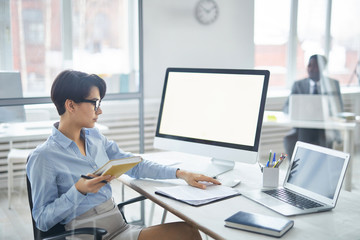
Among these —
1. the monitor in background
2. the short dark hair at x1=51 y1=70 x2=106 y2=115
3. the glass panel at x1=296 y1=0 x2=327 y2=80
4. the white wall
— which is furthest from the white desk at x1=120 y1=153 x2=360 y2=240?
the white wall

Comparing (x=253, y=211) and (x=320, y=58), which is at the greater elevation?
(x=320, y=58)

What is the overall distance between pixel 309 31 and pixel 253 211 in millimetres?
2745

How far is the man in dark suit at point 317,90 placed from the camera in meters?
3.60

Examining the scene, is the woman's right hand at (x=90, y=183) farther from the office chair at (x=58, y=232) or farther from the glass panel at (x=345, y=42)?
the glass panel at (x=345, y=42)

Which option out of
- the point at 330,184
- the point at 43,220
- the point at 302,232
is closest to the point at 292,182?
the point at 330,184

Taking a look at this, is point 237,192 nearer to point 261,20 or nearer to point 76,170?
point 76,170

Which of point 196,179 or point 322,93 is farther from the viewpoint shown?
point 322,93

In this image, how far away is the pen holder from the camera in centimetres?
173

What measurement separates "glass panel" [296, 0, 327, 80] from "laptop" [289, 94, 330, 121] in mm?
441

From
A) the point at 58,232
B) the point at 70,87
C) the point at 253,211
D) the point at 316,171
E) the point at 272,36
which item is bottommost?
the point at 58,232

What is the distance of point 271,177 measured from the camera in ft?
5.70

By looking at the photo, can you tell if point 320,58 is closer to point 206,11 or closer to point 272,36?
point 272,36

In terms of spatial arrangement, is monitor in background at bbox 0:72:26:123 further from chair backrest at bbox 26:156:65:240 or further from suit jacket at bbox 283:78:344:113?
suit jacket at bbox 283:78:344:113

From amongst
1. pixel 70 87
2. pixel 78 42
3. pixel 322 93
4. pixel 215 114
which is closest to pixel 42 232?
pixel 70 87
